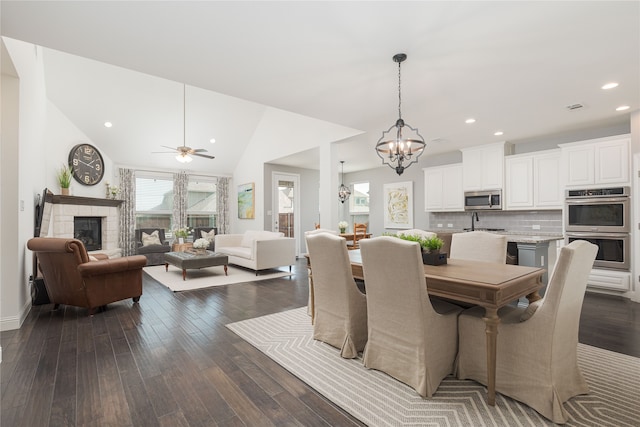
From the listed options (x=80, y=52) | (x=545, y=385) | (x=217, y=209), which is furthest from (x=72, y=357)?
(x=217, y=209)

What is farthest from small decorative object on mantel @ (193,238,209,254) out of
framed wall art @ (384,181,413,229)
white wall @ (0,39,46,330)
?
framed wall art @ (384,181,413,229)

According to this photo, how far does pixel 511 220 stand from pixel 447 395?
4985 millimetres

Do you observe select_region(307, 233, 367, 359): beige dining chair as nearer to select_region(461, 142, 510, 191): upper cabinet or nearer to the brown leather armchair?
the brown leather armchair

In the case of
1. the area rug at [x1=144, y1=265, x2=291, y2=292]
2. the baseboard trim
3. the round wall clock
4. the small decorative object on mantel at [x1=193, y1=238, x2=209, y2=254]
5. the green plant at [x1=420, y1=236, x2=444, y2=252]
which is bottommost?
the area rug at [x1=144, y1=265, x2=291, y2=292]

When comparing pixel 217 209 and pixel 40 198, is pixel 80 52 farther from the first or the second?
pixel 217 209

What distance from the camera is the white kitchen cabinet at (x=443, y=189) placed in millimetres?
6242

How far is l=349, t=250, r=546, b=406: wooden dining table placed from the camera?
5.90 feet

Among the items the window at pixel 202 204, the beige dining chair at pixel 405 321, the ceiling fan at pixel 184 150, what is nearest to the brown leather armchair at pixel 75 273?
the ceiling fan at pixel 184 150

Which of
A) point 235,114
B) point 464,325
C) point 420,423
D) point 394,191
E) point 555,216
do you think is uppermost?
point 235,114

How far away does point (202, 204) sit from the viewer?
8.93 meters

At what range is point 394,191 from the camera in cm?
800

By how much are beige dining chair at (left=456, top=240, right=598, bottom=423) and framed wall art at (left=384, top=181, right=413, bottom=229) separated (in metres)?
5.71

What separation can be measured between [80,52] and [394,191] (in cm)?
681

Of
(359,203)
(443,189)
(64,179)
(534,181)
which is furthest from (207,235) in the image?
(534,181)
